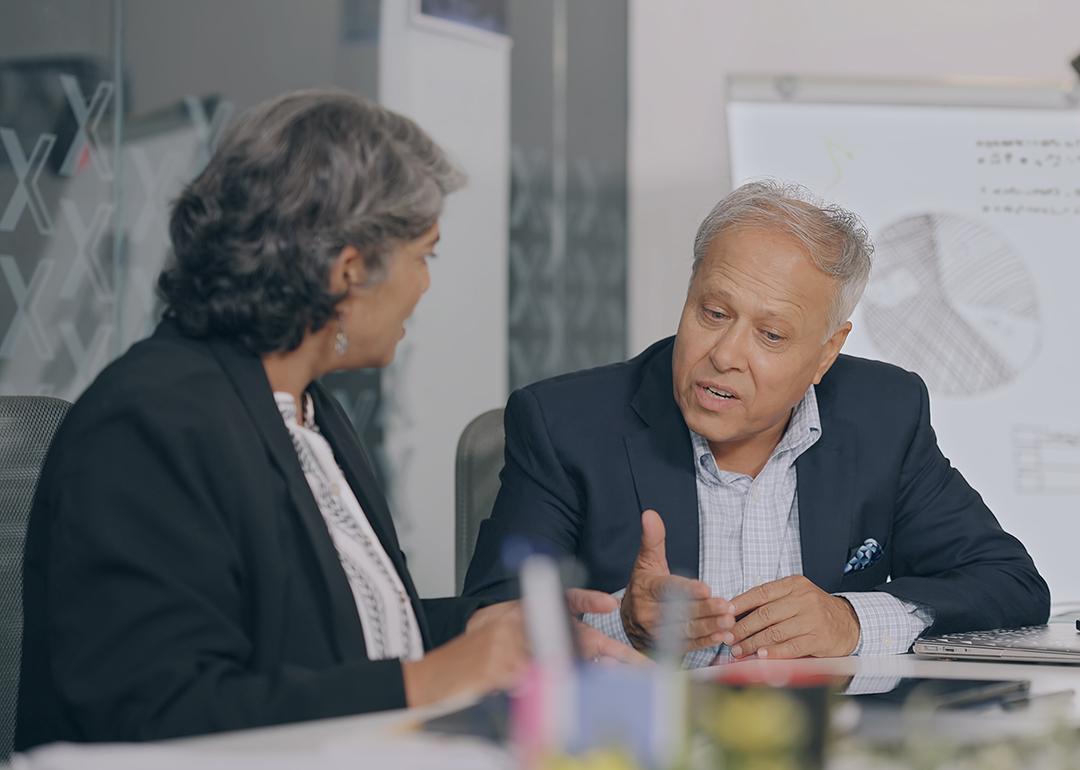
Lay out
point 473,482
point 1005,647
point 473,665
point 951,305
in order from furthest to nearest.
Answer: point 951,305 < point 473,482 < point 1005,647 < point 473,665

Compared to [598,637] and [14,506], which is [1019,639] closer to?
[598,637]

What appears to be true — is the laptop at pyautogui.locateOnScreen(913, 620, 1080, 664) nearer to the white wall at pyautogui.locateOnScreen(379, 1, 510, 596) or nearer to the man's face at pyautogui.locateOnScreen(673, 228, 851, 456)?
the man's face at pyautogui.locateOnScreen(673, 228, 851, 456)

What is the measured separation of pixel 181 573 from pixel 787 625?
820 mm

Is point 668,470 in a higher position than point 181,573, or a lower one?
lower

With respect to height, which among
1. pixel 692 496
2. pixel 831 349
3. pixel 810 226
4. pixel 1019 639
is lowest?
pixel 1019 639

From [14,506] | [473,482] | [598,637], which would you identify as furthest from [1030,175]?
[14,506]

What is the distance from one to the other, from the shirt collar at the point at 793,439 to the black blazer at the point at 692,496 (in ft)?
0.06

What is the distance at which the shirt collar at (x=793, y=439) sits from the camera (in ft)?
6.79

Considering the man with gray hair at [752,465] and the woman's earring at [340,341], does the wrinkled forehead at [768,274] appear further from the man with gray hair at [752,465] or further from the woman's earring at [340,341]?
the woman's earring at [340,341]

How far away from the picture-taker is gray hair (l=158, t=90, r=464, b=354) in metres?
1.37

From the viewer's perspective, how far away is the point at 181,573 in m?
1.23

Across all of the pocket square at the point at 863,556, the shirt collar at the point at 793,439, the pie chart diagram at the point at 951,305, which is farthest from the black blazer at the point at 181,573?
the pie chart diagram at the point at 951,305

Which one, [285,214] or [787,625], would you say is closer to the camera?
[285,214]

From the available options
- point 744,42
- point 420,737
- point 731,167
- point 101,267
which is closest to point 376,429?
point 101,267
